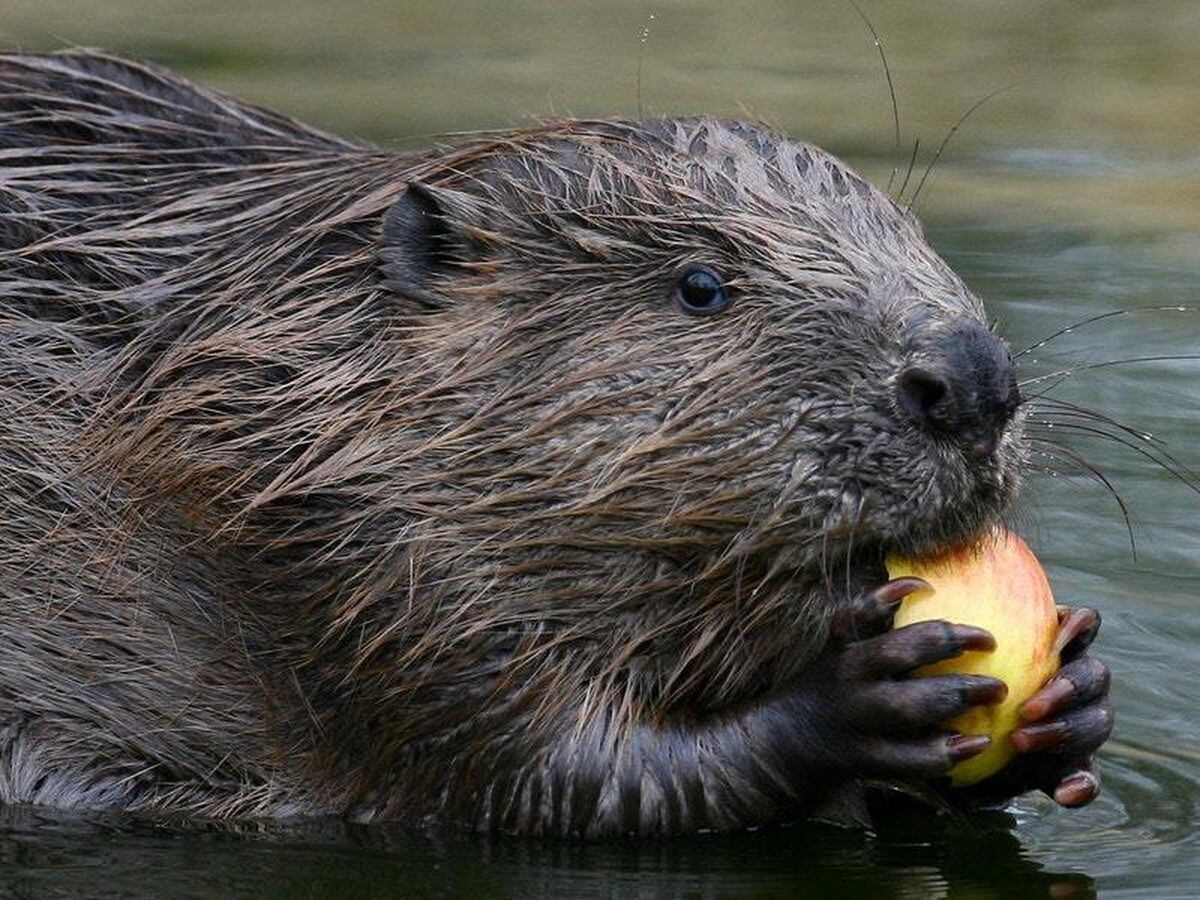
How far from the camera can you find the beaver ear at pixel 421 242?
5.32m

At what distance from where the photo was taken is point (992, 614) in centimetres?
493

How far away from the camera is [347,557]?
5238 mm

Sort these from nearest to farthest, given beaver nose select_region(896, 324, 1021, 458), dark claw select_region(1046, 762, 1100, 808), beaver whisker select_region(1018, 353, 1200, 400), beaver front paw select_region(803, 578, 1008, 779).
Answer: beaver nose select_region(896, 324, 1021, 458)
beaver front paw select_region(803, 578, 1008, 779)
dark claw select_region(1046, 762, 1100, 808)
beaver whisker select_region(1018, 353, 1200, 400)

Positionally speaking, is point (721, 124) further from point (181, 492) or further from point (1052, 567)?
point (1052, 567)

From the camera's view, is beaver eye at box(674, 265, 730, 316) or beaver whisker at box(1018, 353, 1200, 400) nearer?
beaver eye at box(674, 265, 730, 316)

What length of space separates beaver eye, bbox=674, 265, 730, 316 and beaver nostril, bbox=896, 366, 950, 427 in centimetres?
46

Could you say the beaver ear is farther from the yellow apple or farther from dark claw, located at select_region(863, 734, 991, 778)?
dark claw, located at select_region(863, 734, 991, 778)

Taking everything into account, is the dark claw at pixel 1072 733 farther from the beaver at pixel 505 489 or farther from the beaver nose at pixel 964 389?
the beaver nose at pixel 964 389

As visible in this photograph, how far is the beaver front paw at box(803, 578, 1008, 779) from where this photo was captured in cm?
484

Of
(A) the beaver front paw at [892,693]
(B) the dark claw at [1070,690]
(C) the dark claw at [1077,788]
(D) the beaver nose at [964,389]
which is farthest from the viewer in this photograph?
(C) the dark claw at [1077,788]

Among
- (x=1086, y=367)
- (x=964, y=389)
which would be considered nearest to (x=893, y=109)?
(x=1086, y=367)

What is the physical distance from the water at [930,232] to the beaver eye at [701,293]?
979 millimetres

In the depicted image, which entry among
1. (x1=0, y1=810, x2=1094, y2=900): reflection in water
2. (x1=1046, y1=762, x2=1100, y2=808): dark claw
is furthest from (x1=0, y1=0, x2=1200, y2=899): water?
(x1=1046, y1=762, x2=1100, y2=808): dark claw

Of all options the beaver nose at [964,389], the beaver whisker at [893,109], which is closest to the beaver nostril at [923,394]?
the beaver nose at [964,389]
